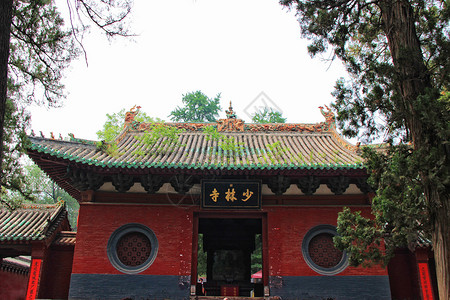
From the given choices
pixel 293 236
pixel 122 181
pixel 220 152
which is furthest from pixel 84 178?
pixel 293 236

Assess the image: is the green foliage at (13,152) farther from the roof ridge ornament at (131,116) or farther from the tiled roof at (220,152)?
the roof ridge ornament at (131,116)

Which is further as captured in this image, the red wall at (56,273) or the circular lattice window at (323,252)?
the red wall at (56,273)

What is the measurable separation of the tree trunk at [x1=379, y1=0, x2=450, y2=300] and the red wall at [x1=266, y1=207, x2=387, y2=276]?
13.8 feet

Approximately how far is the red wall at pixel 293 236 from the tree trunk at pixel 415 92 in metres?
4.21

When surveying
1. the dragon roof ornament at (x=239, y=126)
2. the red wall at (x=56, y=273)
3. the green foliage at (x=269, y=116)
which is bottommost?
the red wall at (x=56, y=273)

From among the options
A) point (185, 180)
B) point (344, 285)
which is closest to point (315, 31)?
point (185, 180)

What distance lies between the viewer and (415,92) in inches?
204

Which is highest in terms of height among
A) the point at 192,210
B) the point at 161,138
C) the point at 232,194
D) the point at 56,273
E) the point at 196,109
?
the point at 196,109

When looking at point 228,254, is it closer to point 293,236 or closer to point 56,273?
point 293,236

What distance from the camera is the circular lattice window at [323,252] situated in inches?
344

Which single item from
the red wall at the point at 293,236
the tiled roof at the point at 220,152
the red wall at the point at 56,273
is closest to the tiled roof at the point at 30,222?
the red wall at the point at 56,273

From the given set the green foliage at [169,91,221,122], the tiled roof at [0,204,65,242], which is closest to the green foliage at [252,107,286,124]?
the green foliage at [169,91,221,122]

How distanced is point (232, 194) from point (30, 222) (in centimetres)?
650

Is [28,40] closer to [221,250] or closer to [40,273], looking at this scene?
[40,273]
